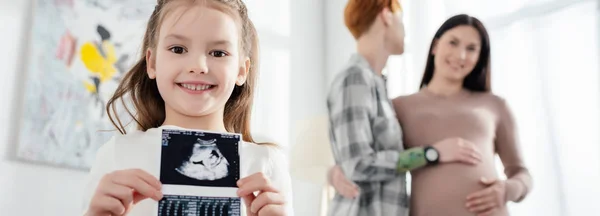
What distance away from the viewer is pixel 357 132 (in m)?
0.80

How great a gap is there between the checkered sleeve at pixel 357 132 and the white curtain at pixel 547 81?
9 centimetres

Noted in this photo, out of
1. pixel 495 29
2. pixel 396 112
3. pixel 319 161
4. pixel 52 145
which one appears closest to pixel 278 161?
pixel 319 161

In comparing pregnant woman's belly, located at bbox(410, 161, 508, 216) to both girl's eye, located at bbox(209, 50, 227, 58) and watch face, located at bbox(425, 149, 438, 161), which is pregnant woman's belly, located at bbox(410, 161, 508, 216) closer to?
watch face, located at bbox(425, 149, 438, 161)

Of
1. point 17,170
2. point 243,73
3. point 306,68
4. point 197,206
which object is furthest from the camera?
point 17,170

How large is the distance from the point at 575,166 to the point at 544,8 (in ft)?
0.88

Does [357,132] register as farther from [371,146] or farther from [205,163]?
[205,163]

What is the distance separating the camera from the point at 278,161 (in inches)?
35.3

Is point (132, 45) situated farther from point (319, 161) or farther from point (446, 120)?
point (446, 120)

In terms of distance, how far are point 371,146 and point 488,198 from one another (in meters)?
0.16

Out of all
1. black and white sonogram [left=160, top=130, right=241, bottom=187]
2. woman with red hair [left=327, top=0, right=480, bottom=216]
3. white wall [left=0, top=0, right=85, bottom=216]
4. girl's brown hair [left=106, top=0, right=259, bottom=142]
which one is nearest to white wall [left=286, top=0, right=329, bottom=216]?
girl's brown hair [left=106, top=0, right=259, bottom=142]

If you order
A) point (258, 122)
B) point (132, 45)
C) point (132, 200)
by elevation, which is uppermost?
point (132, 45)

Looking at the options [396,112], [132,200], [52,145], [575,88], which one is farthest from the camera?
[52,145]

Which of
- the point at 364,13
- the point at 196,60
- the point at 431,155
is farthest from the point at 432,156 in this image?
the point at 196,60

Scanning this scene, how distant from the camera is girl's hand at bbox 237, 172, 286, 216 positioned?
0.72m
